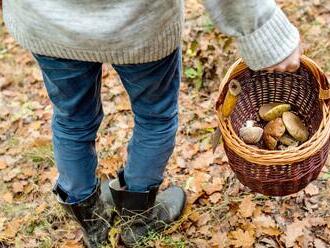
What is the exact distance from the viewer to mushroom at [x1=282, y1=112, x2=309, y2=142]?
2.33m

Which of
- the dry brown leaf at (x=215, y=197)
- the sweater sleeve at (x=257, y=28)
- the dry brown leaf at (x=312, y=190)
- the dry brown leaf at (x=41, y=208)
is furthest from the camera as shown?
the dry brown leaf at (x=41, y=208)

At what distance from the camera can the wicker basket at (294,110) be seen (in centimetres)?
205

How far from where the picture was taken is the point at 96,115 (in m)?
2.25

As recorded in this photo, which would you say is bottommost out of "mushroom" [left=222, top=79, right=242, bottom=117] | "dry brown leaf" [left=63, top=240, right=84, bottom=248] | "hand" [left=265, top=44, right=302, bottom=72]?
"dry brown leaf" [left=63, top=240, right=84, bottom=248]

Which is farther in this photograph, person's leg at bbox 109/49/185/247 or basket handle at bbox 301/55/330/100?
basket handle at bbox 301/55/330/100

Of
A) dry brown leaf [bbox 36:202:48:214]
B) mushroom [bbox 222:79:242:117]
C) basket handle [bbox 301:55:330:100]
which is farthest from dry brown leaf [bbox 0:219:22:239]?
basket handle [bbox 301:55:330:100]

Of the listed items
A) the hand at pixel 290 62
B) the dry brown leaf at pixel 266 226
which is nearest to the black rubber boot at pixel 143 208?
the dry brown leaf at pixel 266 226

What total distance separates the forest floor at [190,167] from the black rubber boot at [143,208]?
5 centimetres

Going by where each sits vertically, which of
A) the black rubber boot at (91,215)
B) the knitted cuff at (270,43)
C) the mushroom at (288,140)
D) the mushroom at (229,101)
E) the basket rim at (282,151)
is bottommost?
the black rubber boot at (91,215)

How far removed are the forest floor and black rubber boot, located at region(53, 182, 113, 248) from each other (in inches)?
3.3

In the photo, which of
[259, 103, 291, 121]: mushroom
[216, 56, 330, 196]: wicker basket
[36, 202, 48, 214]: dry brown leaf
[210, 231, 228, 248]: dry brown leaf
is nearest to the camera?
[216, 56, 330, 196]: wicker basket

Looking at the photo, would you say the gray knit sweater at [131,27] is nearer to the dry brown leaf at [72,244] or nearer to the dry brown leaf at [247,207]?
the dry brown leaf at [247,207]

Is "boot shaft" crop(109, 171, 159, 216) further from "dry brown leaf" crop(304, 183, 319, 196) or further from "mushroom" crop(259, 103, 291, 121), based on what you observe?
"dry brown leaf" crop(304, 183, 319, 196)

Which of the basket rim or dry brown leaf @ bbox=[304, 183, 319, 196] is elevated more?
A: the basket rim
